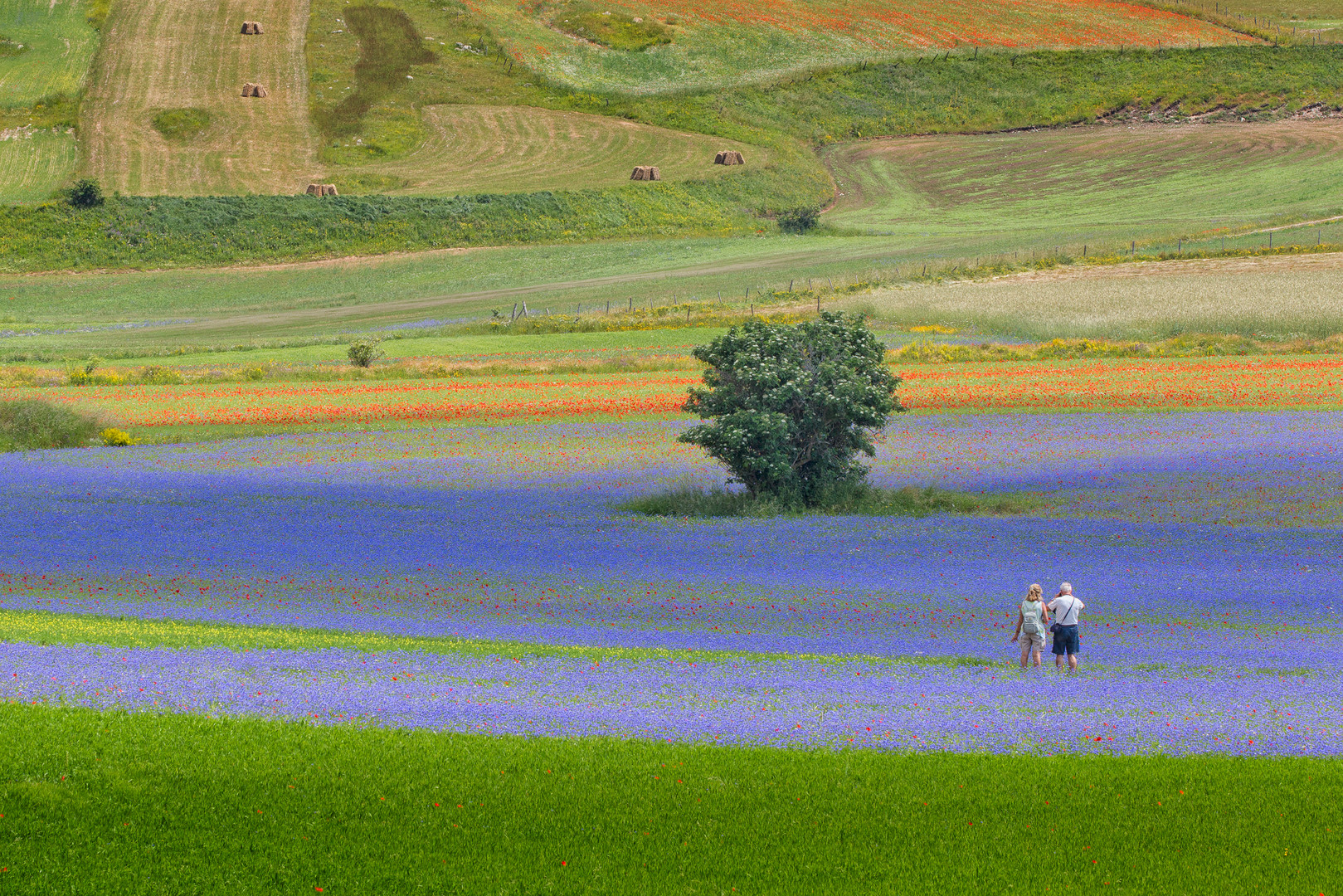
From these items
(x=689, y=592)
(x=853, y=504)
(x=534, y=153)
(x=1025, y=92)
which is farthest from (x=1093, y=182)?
(x=689, y=592)

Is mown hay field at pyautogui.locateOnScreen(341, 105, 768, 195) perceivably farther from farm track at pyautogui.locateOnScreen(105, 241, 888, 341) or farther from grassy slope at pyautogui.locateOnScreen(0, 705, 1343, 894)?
Answer: grassy slope at pyautogui.locateOnScreen(0, 705, 1343, 894)

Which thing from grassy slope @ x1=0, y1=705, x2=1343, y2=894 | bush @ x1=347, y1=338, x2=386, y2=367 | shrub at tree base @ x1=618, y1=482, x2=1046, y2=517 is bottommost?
grassy slope @ x1=0, y1=705, x2=1343, y2=894

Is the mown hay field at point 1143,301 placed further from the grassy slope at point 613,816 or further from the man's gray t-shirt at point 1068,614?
the grassy slope at point 613,816

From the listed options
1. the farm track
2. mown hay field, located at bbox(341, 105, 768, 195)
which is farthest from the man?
mown hay field, located at bbox(341, 105, 768, 195)

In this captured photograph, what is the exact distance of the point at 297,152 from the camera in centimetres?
10844

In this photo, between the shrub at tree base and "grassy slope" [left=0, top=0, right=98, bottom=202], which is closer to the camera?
the shrub at tree base

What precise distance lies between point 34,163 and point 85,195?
1257 cm

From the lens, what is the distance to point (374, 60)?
414 ft

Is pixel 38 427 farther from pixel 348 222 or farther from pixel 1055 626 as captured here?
pixel 348 222

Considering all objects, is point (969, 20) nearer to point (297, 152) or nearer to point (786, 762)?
point (297, 152)

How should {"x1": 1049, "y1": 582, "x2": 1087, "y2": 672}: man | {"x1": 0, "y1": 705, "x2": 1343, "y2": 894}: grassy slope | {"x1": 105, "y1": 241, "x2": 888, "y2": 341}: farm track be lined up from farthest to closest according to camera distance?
1. {"x1": 105, "y1": 241, "x2": 888, "y2": 341}: farm track
2. {"x1": 1049, "y1": 582, "x2": 1087, "y2": 672}: man
3. {"x1": 0, "y1": 705, "x2": 1343, "y2": 894}: grassy slope

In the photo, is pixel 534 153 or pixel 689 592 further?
pixel 534 153

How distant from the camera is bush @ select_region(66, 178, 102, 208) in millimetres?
92688

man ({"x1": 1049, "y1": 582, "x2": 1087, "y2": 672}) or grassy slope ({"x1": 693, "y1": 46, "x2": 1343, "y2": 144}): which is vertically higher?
grassy slope ({"x1": 693, "y1": 46, "x2": 1343, "y2": 144})
